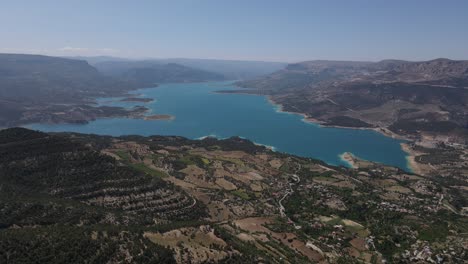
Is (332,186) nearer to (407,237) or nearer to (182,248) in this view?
(407,237)

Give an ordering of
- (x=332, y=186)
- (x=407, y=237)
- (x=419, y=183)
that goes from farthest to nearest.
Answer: (x=419, y=183)
(x=332, y=186)
(x=407, y=237)

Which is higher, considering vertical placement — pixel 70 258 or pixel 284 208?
pixel 70 258

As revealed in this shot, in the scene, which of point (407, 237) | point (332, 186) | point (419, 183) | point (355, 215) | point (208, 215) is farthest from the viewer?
point (419, 183)

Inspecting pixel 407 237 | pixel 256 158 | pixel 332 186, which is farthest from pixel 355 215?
pixel 256 158

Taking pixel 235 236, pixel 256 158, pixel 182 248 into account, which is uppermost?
pixel 182 248

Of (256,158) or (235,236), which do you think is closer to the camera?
(235,236)

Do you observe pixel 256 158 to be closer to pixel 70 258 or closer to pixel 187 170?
pixel 187 170

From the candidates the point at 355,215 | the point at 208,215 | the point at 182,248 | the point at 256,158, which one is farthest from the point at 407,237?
the point at 256,158
